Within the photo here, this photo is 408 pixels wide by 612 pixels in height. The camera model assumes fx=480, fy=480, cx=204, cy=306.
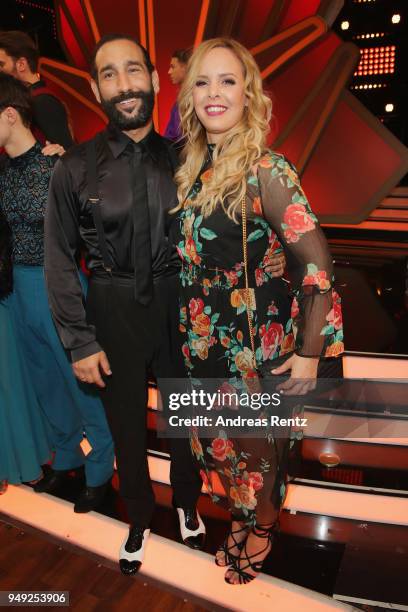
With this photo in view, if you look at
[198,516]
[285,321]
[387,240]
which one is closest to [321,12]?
[387,240]

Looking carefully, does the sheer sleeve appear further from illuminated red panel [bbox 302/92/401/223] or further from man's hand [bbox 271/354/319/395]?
illuminated red panel [bbox 302/92/401/223]

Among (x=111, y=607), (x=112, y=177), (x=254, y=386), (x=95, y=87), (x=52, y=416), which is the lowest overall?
(x=111, y=607)

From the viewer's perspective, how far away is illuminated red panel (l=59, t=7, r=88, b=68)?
19.5ft

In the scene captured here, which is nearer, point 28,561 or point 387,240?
point 28,561

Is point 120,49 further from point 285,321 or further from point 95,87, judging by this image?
point 285,321

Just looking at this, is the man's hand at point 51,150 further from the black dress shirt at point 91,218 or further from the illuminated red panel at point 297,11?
the illuminated red panel at point 297,11

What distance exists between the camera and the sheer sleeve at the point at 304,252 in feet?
4.30

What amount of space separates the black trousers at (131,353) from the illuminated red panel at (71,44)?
218 inches

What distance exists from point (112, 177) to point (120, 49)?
15.9 inches

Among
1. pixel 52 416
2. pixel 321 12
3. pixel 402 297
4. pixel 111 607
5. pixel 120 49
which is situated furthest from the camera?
pixel 321 12

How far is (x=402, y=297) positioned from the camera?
438 cm

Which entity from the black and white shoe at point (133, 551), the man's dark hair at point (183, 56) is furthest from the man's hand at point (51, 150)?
the man's dark hair at point (183, 56)

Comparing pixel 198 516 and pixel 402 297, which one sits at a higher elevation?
pixel 402 297

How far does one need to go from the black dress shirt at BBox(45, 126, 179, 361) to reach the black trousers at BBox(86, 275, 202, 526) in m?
A: 0.05
